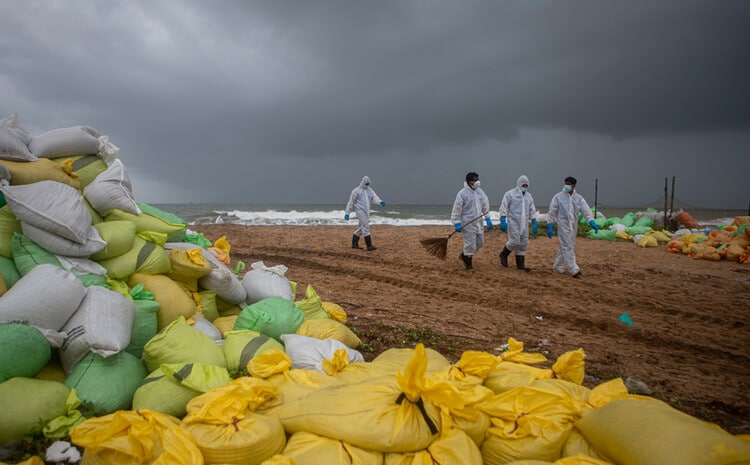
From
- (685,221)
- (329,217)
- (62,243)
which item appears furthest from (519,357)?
(329,217)

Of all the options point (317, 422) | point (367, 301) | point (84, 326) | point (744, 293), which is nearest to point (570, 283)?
point (744, 293)

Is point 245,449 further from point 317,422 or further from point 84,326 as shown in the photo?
point 84,326

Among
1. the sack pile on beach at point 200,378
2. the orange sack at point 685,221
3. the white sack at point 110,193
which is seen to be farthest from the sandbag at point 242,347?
the orange sack at point 685,221

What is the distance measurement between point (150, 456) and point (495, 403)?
1367mm

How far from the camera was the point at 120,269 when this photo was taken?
2709mm

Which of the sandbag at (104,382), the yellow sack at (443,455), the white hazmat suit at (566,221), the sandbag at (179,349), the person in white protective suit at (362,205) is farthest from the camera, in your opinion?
the person in white protective suit at (362,205)

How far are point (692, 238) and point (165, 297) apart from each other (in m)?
12.8

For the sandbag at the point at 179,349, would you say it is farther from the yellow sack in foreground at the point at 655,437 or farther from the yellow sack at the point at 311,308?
the yellow sack in foreground at the point at 655,437

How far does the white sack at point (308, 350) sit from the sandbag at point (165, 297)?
2.31ft

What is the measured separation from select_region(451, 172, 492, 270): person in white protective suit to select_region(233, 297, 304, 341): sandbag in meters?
5.10

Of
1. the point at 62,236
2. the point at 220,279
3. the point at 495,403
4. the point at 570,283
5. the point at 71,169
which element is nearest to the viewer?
the point at 495,403

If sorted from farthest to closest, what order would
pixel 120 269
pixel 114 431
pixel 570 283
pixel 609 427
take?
1. pixel 570 283
2. pixel 120 269
3. pixel 609 427
4. pixel 114 431

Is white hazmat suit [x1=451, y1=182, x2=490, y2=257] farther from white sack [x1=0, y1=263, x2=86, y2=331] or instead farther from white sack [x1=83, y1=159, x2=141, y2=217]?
white sack [x1=0, y1=263, x2=86, y2=331]

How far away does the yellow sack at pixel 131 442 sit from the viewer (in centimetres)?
136
